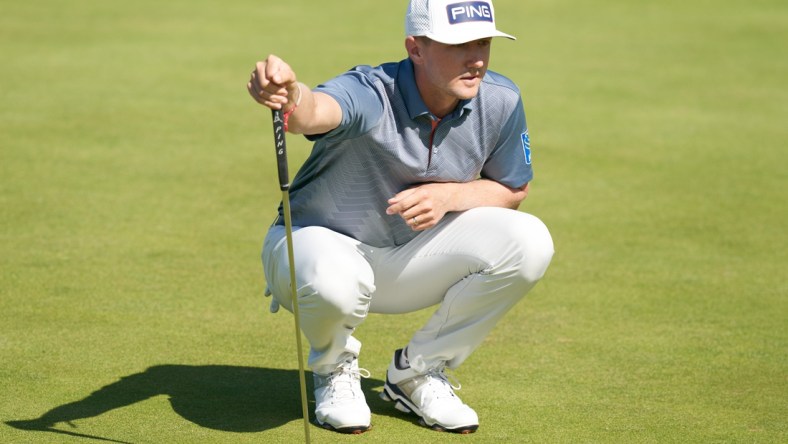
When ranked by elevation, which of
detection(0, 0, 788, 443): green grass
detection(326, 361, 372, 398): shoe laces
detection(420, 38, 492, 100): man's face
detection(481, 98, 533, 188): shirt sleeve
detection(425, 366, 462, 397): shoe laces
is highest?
detection(420, 38, 492, 100): man's face

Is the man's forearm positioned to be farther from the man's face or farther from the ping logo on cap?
the ping logo on cap

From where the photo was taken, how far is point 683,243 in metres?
6.44

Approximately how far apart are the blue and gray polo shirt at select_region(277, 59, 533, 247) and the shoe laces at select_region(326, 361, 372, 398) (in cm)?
43

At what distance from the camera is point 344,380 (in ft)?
13.3

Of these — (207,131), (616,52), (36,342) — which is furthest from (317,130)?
(616,52)

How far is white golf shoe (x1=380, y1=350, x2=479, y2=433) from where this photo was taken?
13.0 feet

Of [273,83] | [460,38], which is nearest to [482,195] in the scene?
[460,38]

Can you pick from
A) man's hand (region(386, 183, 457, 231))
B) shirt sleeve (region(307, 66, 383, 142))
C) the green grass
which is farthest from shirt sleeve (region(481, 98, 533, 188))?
the green grass

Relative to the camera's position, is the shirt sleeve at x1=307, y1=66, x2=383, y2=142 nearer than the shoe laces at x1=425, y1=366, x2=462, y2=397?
Yes

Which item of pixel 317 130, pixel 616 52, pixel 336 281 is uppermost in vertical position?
pixel 317 130

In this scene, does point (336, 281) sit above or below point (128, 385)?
above

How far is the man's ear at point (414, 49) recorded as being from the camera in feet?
13.1

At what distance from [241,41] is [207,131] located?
9.51ft

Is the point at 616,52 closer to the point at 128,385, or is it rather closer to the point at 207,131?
the point at 207,131
